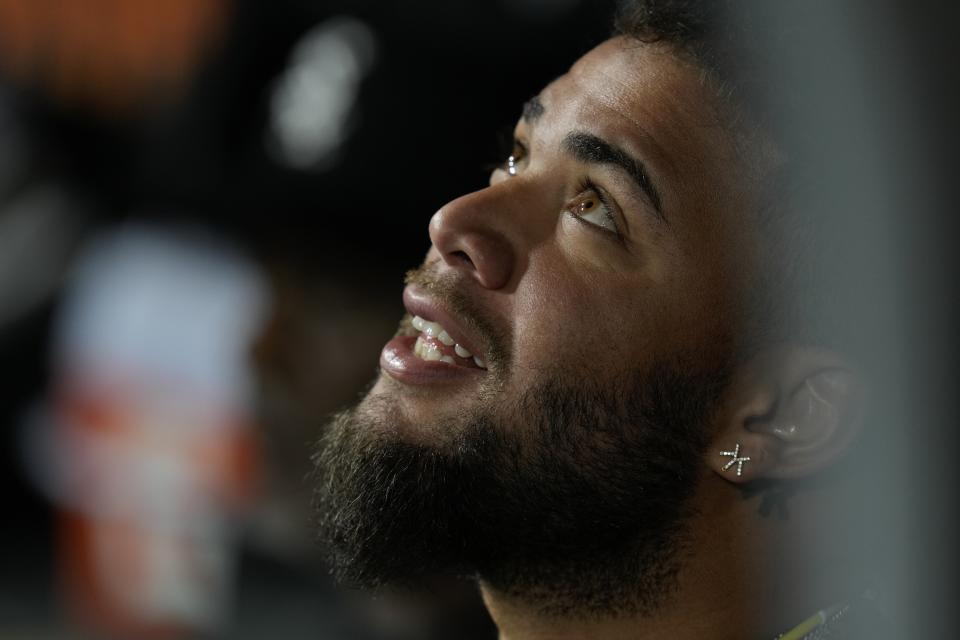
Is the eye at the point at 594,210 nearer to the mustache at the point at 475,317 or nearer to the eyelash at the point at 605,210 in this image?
the eyelash at the point at 605,210

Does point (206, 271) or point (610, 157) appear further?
point (206, 271)

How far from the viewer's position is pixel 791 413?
1.09m

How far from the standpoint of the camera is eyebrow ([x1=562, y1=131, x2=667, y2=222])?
3.53 feet

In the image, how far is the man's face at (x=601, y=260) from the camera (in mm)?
1077

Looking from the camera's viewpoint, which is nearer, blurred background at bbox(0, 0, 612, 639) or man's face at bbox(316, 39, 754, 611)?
man's face at bbox(316, 39, 754, 611)

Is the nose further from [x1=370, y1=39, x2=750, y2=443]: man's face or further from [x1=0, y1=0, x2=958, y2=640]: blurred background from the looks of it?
[x1=0, y1=0, x2=958, y2=640]: blurred background

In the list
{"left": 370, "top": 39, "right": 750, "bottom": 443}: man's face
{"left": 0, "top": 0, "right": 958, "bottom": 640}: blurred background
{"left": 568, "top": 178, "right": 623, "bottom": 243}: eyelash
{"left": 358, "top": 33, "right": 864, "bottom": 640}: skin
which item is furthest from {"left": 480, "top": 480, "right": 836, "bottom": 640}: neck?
{"left": 0, "top": 0, "right": 958, "bottom": 640}: blurred background

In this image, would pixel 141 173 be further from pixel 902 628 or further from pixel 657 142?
pixel 902 628

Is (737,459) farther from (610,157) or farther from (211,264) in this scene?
(211,264)

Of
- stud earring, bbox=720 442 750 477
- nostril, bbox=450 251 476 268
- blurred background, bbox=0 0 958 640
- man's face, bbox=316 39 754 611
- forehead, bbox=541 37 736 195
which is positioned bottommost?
stud earring, bbox=720 442 750 477

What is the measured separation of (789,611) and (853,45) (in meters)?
0.51

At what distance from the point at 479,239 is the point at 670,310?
0.18 meters

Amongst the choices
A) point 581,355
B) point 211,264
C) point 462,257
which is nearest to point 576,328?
point 581,355

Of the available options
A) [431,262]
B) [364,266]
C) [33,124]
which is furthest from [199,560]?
[431,262]
